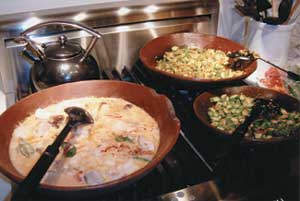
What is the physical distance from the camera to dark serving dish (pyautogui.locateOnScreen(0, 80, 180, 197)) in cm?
73

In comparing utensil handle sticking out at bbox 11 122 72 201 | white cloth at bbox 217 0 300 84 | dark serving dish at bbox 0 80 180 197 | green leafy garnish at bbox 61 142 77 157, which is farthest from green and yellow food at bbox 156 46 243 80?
utensil handle sticking out at bbox 11 122 72 201

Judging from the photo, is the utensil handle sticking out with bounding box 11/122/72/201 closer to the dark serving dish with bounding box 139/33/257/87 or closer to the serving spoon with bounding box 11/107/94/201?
the serving spoon with bounding box 11/107/94/201

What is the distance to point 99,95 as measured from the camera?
1115 mm

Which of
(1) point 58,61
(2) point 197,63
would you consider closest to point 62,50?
(1) point 58,61

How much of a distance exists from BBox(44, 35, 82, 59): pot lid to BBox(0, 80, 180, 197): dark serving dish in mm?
128

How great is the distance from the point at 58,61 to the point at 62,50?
4 centimetres

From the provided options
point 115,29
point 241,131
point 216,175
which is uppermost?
point 115,29

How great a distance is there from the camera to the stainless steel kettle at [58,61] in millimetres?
1132

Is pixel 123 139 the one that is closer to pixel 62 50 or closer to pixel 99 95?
pixel 99 95

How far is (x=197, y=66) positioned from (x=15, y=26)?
68cm

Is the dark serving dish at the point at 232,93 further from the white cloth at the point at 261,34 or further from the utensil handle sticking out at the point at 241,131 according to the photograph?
the white cloth at the point at 261,34

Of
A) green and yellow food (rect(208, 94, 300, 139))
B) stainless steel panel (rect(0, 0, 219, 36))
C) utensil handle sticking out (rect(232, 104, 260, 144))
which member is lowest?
green and yellow food (rect(208, 94, 300, 139))

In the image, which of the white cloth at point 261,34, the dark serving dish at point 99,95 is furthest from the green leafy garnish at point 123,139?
the white cloth at point 261,34

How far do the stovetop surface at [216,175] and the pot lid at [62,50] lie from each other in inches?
18.6
